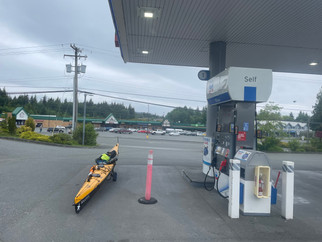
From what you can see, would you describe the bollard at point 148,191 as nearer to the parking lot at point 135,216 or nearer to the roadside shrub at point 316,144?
the parking lot at point 135,216

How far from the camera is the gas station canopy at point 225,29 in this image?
21.5ft

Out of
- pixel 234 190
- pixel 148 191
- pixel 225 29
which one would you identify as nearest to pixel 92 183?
pixel 148 191

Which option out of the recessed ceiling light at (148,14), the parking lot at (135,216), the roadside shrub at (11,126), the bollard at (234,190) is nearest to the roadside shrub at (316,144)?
the parking lot at (135,216)

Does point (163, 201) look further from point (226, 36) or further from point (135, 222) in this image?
point (226, 36)

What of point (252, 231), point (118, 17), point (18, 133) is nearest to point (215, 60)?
point (118, 17)

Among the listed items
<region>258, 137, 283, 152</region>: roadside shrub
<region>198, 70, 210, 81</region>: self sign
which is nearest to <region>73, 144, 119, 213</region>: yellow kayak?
<region>198, 70, 210, 81</region>: self sign

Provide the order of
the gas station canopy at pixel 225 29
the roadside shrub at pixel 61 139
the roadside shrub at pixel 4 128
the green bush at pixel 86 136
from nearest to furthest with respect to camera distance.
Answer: the gas station canopy at pixel 225 29, the roadside shrub at pixel 61 139, the green bush at pixel 86 136, the roadside shrub at pixel 4 128

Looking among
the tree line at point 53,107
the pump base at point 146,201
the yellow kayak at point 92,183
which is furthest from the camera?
the tree line at point 53,107

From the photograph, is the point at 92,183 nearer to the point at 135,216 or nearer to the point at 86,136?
the point at 135,216

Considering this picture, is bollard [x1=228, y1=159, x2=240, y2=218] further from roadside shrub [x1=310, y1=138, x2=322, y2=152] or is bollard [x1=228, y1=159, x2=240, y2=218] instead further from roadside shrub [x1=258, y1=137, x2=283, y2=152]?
roadside shrub [x1=310, y1=138, x2=322, y2=152]

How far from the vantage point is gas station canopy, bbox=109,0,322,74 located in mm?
6551

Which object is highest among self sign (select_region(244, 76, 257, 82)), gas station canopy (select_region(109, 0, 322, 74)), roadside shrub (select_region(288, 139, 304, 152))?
gas station canopy (select_region(109, 0, 322, 74))

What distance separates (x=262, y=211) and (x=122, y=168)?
6.18 metres

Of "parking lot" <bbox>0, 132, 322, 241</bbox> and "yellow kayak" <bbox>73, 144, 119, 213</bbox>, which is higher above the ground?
"yellow kayak" <bbox>73, 144, 119, 213</bbox>
